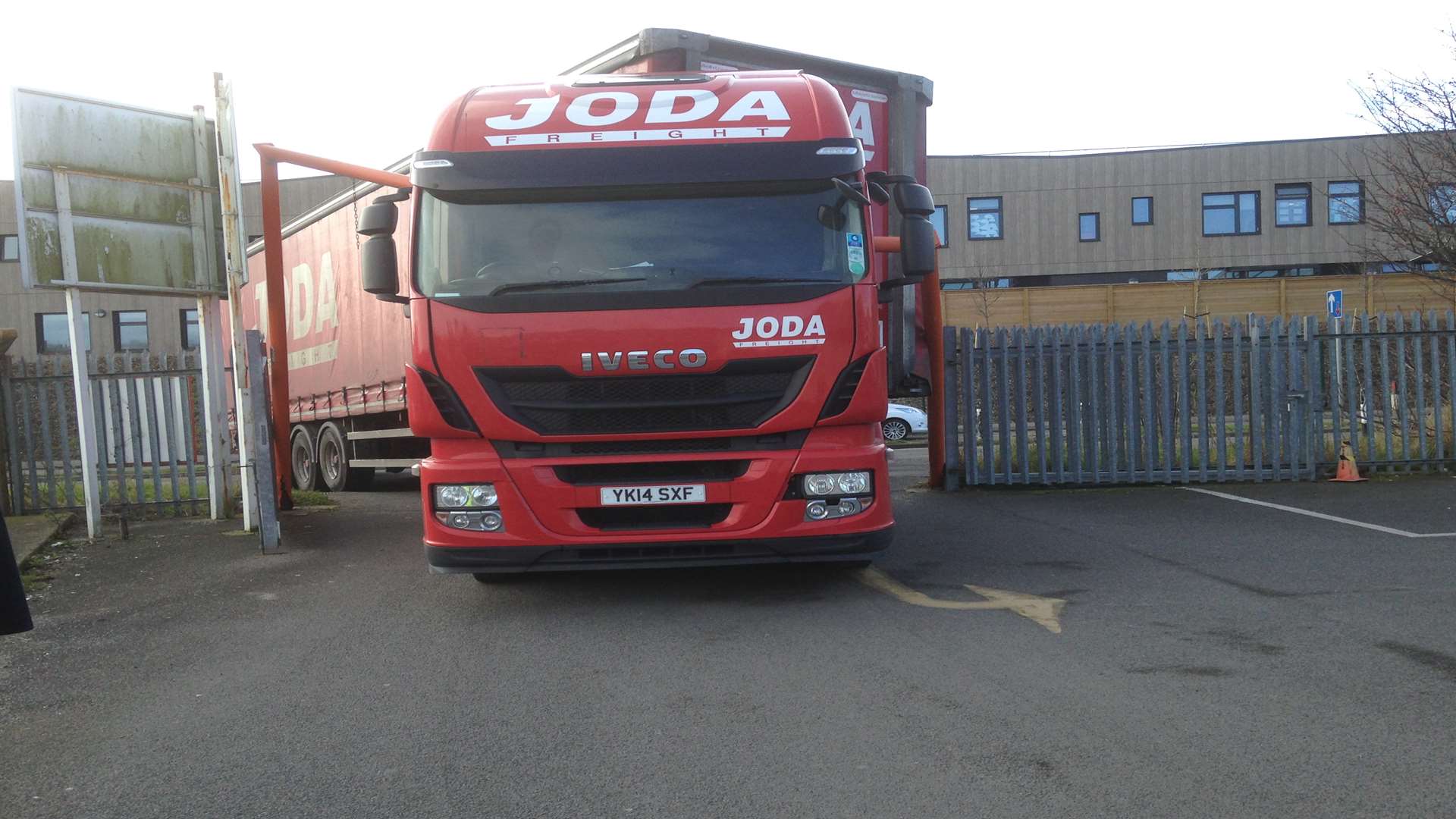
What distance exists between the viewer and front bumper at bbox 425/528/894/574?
21.0 feet

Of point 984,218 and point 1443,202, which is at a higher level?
point 984,218

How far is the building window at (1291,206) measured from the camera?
128 ft

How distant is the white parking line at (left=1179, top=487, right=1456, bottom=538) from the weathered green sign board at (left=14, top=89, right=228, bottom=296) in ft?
31.7

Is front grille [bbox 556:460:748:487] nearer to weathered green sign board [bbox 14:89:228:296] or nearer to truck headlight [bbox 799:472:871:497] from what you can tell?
truck headlight [bbox 799:472:871:497]

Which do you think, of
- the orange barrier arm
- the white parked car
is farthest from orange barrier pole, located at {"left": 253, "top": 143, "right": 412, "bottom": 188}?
the white parked car

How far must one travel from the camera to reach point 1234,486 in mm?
12305

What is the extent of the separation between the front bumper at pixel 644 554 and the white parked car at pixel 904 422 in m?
20.6

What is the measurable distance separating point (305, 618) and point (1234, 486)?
9.45 metres

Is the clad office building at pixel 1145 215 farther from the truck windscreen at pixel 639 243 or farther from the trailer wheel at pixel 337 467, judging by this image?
the truck windscreen at pixel 639 243

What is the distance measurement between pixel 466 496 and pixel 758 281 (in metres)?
1.95

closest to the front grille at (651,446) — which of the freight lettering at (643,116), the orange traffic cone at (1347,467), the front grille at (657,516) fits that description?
the front grille at (657,516)

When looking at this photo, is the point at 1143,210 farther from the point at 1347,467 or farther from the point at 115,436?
the point at 115,436

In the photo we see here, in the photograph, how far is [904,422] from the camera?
27828mm

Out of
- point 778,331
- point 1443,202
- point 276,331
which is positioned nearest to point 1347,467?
point 1443,202
